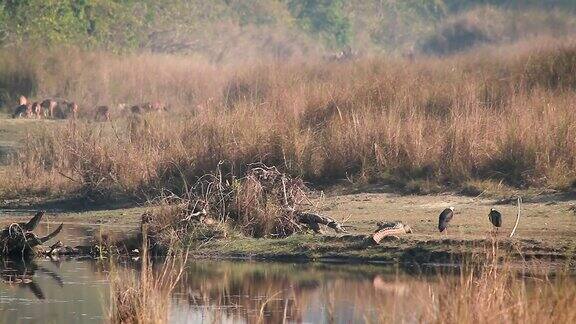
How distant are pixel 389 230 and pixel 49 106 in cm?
1487

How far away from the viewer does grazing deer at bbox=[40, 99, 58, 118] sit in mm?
28500

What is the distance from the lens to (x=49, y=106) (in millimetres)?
28703

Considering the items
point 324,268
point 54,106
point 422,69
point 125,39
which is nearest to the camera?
point 324,268

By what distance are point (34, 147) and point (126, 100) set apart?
34.8 feet

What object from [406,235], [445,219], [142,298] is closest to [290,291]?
[406,235]

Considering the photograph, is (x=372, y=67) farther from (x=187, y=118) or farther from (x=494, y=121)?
(x=494, y=121)

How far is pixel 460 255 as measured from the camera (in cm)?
1441

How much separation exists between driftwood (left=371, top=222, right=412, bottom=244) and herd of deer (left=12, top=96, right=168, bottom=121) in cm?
1276

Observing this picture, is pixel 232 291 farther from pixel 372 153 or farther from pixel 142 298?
pixel 372 153

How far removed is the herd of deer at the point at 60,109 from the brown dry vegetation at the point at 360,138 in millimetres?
4084

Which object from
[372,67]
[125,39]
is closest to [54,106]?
[372,67]

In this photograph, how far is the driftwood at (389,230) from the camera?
1500 centimetres

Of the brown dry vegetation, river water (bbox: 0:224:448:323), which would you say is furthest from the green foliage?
river water (bbox: 0:224:448:323)

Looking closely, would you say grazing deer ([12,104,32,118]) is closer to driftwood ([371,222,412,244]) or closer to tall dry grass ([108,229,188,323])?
driftwood ([371,222,412,244])
